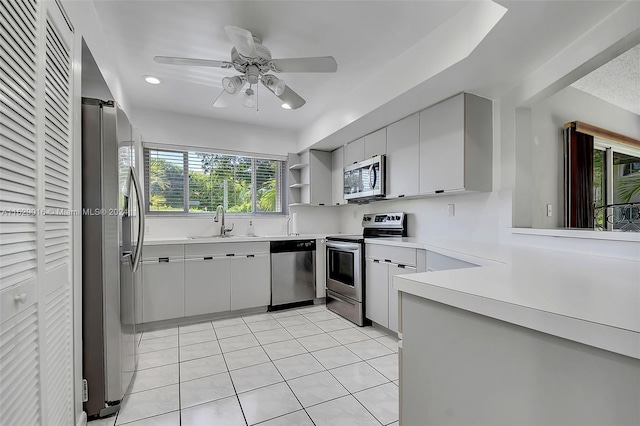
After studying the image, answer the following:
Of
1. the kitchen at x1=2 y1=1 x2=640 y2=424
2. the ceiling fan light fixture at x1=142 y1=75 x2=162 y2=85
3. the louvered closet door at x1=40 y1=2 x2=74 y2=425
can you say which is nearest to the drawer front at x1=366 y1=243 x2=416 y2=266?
the kitchen at x1=2 y1=1 x2=640 y2=424

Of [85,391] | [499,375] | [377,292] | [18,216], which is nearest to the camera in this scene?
[499,375]

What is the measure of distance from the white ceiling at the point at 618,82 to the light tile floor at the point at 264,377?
3229 mm

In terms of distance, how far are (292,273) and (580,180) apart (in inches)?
129

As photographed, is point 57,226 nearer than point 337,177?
Yes

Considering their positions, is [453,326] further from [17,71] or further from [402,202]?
[402,202]

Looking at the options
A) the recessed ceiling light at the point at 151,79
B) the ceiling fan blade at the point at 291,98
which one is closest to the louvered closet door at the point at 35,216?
the ceiling fan blade at the point at 291,98

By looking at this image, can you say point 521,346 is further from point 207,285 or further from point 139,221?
point 207,285

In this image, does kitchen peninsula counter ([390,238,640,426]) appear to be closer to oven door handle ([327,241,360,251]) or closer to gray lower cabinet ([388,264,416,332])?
gray lower cabinet ([388,264,416,332])

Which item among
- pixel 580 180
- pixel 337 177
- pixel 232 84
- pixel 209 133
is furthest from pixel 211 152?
pixel 580 180

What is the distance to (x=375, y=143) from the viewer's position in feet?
11.3

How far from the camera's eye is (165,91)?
316cm

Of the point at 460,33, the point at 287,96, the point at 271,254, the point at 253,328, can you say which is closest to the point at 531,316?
the point at 460,33

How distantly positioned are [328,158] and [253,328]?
8.33 ft

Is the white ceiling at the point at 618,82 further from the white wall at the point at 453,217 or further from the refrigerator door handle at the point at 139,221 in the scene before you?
the refrigerator door handle at the point at 139,221
